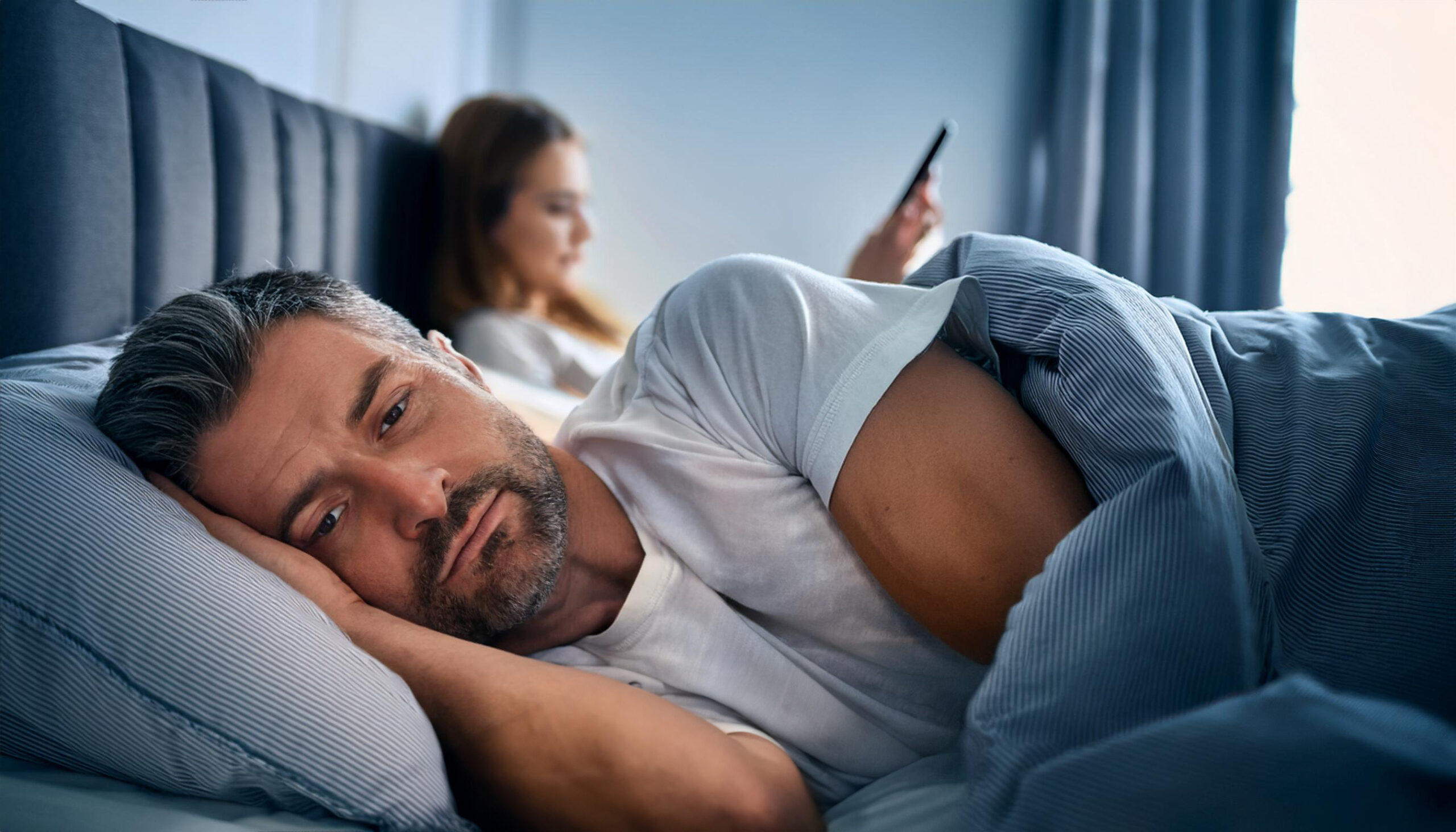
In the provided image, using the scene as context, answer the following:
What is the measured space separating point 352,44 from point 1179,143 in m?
2.05

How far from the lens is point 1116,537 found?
0.58 metres

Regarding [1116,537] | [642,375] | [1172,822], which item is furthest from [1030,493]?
[642,375]

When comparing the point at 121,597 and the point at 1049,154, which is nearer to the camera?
the point at 121,597

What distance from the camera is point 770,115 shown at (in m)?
2.65

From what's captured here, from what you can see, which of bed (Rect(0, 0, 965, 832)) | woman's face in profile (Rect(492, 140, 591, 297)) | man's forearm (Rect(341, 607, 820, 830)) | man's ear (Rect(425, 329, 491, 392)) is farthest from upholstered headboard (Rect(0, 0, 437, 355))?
man's forearm (Rect(341, 607, 820, 830))

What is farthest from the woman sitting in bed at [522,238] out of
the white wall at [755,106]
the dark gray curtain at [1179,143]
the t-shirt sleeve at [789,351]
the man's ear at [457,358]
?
the t-shirt sleeve at [789,351]

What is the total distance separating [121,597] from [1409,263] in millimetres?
2375

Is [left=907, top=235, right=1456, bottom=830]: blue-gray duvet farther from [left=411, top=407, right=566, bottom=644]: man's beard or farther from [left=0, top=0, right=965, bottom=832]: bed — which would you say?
[left=411, top=407, right=566, bottom=644]: man's beard

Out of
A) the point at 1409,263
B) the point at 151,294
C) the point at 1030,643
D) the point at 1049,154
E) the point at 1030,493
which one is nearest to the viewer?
the point at 1030,643

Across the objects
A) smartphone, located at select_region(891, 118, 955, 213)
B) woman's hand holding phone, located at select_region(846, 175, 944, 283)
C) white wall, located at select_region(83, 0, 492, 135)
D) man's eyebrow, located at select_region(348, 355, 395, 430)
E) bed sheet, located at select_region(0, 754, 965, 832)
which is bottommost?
bed sheet, located at select_region(0, 754, 965, 832)

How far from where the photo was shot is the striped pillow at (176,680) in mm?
581

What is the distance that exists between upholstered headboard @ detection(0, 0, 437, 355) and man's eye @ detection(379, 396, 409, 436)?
1.64 ft

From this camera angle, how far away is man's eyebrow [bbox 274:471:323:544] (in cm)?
79

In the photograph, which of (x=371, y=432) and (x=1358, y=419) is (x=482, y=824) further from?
(x=1358, y=419)
